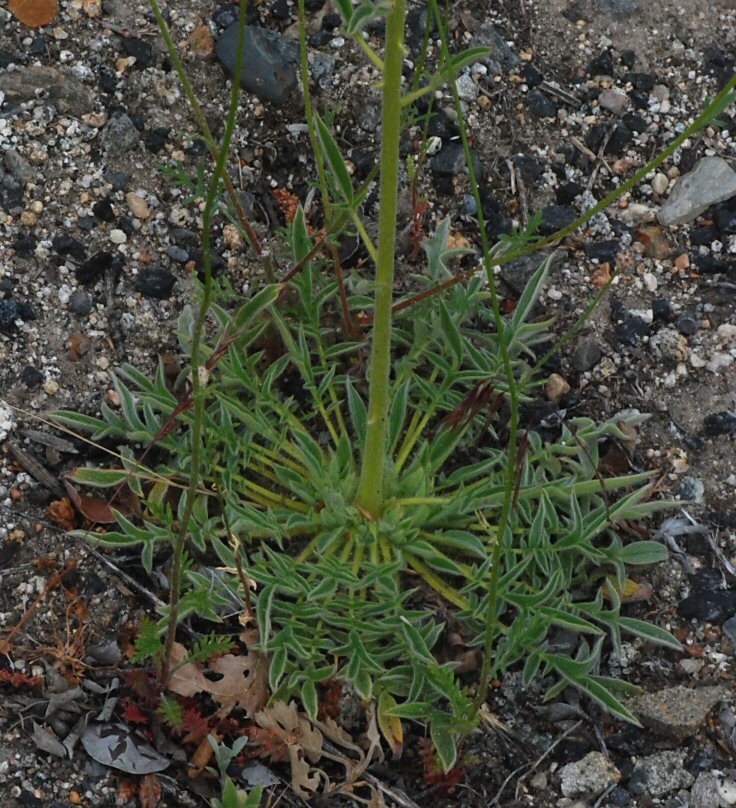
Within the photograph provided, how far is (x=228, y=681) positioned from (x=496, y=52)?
2.42 meters

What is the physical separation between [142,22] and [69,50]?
0.28 metres

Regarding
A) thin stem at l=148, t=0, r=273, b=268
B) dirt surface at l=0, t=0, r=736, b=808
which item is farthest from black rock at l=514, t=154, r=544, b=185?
thin stem at l=148, t=0, r=273, b=268

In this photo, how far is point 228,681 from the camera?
111 inches

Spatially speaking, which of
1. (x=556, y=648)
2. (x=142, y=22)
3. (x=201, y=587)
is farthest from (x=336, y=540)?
(x=142, y=22)

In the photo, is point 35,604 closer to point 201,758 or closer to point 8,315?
point 201,758

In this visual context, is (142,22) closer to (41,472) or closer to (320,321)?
(320,321)

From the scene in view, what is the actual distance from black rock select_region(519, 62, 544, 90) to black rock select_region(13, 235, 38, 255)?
181 centimetres

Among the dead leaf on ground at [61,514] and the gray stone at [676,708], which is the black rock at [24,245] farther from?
the gray stone at [676,708]

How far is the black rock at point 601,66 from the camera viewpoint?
3.91 metres

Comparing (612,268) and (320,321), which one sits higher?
(612,268)

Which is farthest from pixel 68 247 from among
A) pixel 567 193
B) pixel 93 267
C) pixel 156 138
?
pixel 567 193

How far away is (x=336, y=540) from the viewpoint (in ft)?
9.43

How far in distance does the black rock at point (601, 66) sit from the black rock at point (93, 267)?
1863 millimetres

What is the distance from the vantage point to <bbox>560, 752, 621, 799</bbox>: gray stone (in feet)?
9.02
